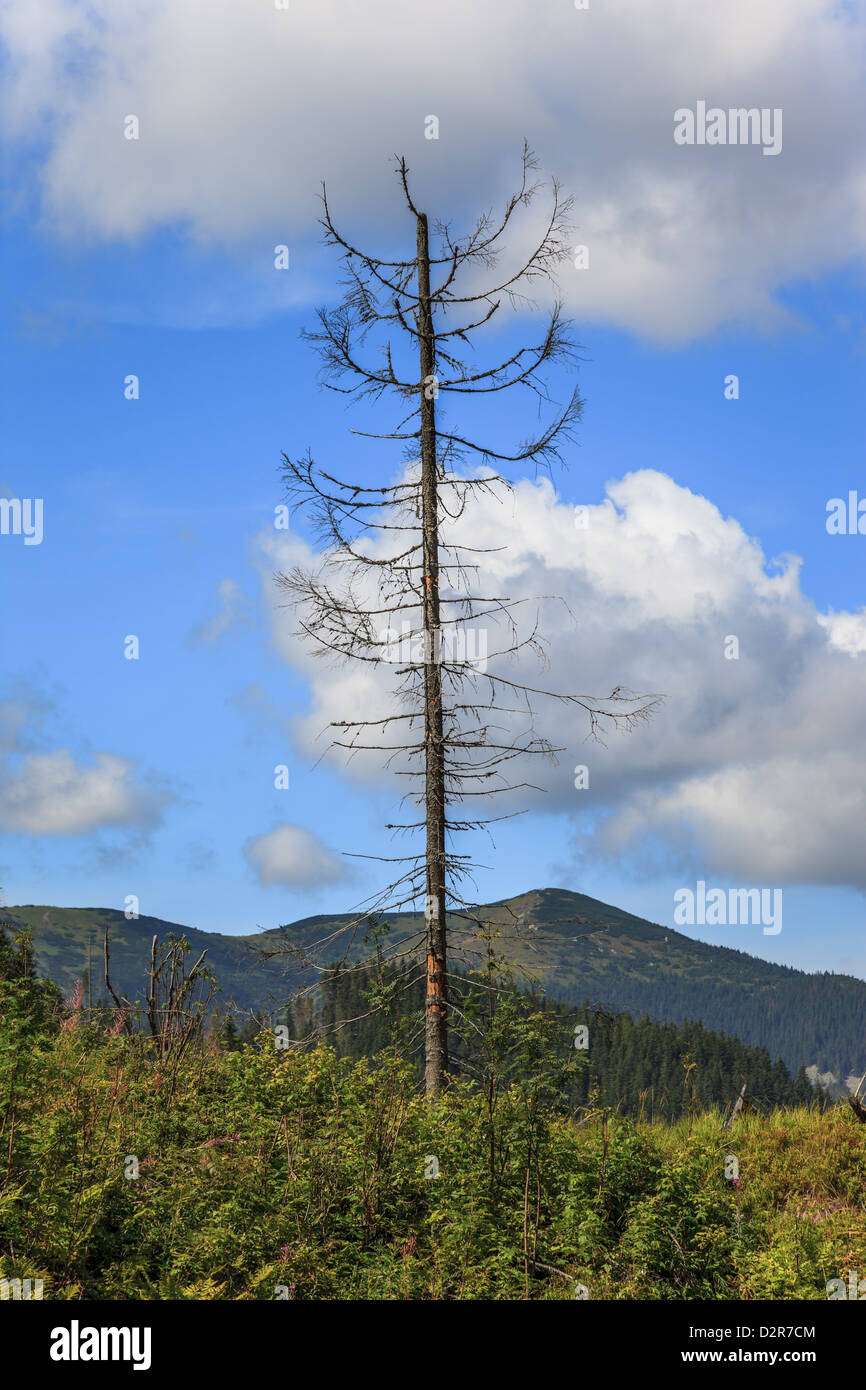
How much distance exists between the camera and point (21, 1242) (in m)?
7.32

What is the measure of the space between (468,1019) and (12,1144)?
13.3ft

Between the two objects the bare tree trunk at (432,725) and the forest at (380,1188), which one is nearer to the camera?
the forest at (380,1188)

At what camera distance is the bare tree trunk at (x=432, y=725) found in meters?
15.1

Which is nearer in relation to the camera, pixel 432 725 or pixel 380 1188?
pixel 380 1188

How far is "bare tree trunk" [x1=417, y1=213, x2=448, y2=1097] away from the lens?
49.4ft

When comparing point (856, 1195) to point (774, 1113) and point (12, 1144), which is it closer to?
point (774, 1113)

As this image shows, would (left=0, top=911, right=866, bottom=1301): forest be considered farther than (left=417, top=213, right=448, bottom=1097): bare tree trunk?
No

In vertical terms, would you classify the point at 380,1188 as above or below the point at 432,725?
below

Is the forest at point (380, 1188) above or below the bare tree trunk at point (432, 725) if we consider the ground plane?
below

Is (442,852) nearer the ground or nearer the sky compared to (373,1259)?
nearer the sky

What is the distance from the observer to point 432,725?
16.2 meters

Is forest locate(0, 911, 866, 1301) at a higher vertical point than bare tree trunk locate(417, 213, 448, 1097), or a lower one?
lower

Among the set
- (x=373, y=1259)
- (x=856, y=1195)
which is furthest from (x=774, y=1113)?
(x=373, y=1259)
